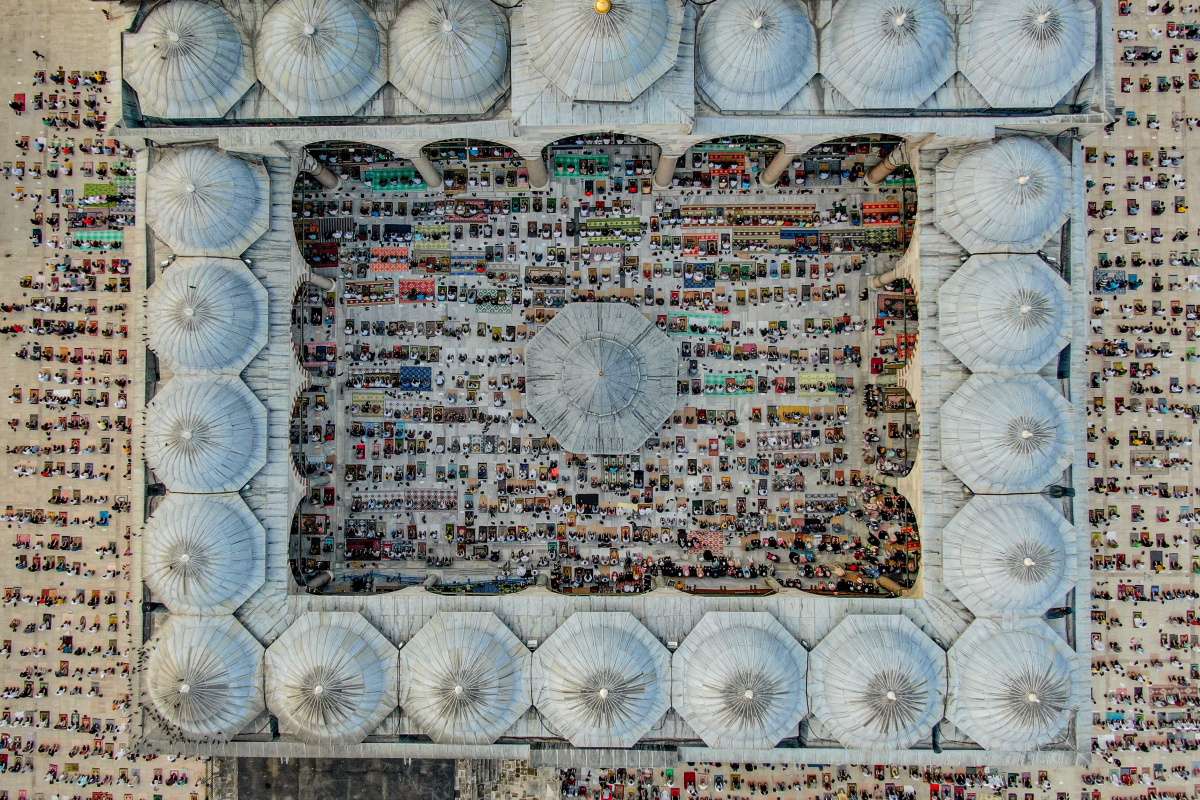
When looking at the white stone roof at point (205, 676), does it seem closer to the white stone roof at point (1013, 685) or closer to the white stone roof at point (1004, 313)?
the white stone roof at point (1013, 685)

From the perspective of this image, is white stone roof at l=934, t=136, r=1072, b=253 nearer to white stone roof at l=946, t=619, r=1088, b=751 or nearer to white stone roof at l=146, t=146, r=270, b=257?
white stone roof at l=946, t=619, r=1088, b=751

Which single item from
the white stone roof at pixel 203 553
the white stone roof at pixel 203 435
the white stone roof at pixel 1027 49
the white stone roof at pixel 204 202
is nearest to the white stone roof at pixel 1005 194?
the white stone roof at pixel 1027 49

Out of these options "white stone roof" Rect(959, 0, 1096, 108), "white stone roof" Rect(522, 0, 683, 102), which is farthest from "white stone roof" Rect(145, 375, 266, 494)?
"white stone roof" Rect(959, 0, 1096, 108)

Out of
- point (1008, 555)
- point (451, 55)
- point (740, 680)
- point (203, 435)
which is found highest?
point (451, 55)

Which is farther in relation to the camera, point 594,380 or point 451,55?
point 594,380

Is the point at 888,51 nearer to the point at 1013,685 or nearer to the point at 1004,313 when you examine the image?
the point at 1004,313

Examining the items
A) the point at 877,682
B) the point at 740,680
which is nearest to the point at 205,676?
the point at 740,680
